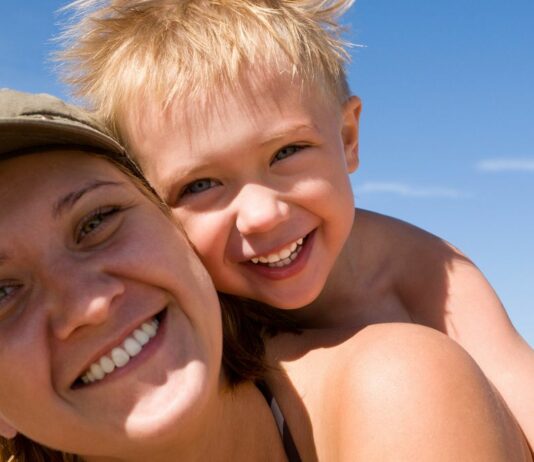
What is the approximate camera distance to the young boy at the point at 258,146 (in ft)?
9.42

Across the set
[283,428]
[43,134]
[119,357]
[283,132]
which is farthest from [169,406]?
[283,132]

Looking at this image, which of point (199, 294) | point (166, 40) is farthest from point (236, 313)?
point (166, 40)

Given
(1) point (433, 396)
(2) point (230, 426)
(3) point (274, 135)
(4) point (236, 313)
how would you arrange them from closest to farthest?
(1) point (433, 396) → (2) point (230, 426) → (3) point (274, 135) → (4) point (236, 313)

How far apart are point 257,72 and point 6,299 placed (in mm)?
1400

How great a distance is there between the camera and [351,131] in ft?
11.7

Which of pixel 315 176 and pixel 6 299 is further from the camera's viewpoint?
pixel 315 176

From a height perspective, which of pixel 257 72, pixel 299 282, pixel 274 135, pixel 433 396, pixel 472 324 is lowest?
pixel 472 324

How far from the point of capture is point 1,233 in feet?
6.89

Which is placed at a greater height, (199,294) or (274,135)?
(274,135)

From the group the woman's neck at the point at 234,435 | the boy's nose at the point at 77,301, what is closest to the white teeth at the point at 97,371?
the boy's nose at the point at 77,301

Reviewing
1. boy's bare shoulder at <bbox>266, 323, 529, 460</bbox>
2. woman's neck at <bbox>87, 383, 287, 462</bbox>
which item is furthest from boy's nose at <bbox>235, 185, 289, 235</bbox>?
boy's bare shoulder at <bbox>266, 323, 529, 460</bbox>

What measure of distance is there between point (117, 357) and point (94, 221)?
0.43 m

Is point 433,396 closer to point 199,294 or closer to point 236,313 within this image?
point 199,294

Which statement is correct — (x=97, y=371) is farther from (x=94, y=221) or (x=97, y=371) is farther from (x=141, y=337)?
(x=94, y=221)
